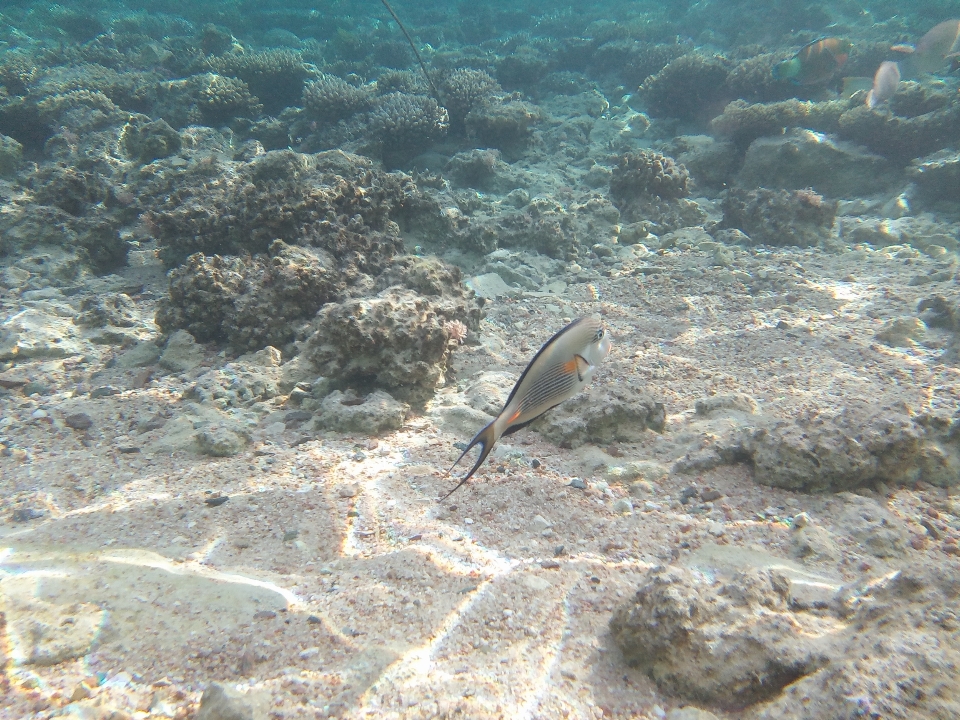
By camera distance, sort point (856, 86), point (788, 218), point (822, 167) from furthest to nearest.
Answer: point (856, 86) < point (822, 167) < point (788, 218)

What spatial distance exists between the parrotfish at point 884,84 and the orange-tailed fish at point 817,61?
0.89 meters

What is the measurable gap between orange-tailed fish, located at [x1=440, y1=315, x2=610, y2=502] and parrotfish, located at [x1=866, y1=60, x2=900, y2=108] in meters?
8.81

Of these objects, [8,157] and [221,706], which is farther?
[8,157]

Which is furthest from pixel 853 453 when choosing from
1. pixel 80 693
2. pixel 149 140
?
pixel 149 140

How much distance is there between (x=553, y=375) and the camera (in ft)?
4.57

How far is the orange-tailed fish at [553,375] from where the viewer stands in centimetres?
134

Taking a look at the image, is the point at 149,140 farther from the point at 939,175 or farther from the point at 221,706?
the point at 939,175

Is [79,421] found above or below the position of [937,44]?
below

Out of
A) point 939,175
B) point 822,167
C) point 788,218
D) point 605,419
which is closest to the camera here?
point 605,419

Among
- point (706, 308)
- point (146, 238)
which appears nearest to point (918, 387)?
point (706, 308)

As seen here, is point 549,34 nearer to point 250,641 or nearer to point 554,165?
point 554,165

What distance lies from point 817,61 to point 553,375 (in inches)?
384

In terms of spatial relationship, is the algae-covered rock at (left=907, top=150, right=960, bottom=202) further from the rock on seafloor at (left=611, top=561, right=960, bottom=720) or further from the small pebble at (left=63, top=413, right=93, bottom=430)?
the small pebble at (left=63, top=413, right=93, bottom=430)

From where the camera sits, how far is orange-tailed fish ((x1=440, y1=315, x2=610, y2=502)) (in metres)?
1.34
